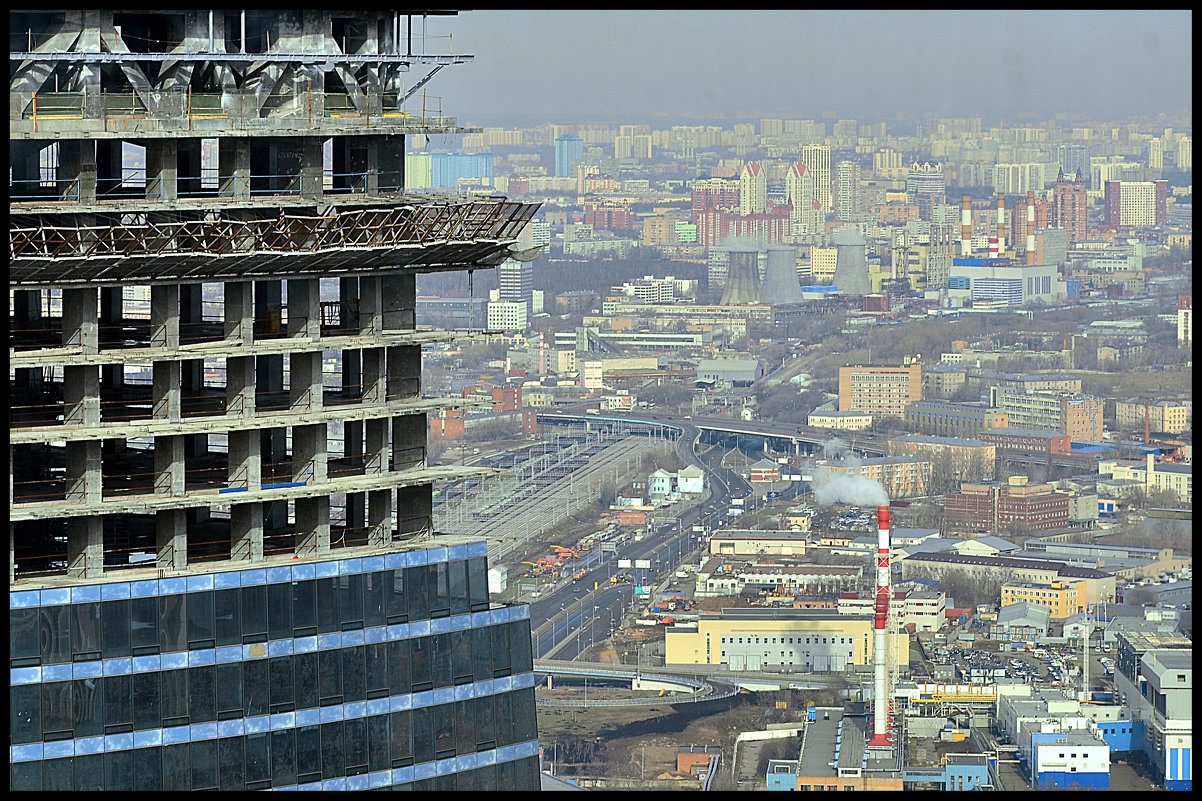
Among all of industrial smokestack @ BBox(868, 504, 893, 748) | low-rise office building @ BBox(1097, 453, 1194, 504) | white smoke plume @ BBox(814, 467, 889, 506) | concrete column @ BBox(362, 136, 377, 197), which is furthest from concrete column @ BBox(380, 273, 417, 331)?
low-rise office building @ BBox(1097, 453, 1194, 504)

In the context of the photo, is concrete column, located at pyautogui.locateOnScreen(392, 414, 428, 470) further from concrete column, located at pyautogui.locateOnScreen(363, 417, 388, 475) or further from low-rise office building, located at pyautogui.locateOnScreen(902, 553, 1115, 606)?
low-rise office building, located at pyautogui.locateOnScreen(902, 553, 1115, 606)

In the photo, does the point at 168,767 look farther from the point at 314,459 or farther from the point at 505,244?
the point at 505,244

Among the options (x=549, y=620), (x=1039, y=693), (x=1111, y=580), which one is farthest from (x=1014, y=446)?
(x=1039, y=693)

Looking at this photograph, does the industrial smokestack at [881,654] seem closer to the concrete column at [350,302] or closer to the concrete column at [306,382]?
the concrete column at [350,302]

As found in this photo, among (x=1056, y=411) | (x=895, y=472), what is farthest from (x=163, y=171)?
(x=1056, y=411)

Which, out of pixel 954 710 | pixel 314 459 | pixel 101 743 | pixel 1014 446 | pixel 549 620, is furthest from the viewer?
pixel 1014 446

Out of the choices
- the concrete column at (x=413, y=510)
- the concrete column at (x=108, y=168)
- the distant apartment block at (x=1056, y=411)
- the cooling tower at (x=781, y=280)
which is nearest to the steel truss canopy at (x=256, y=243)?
the concrete column at (x=108, y=168)
